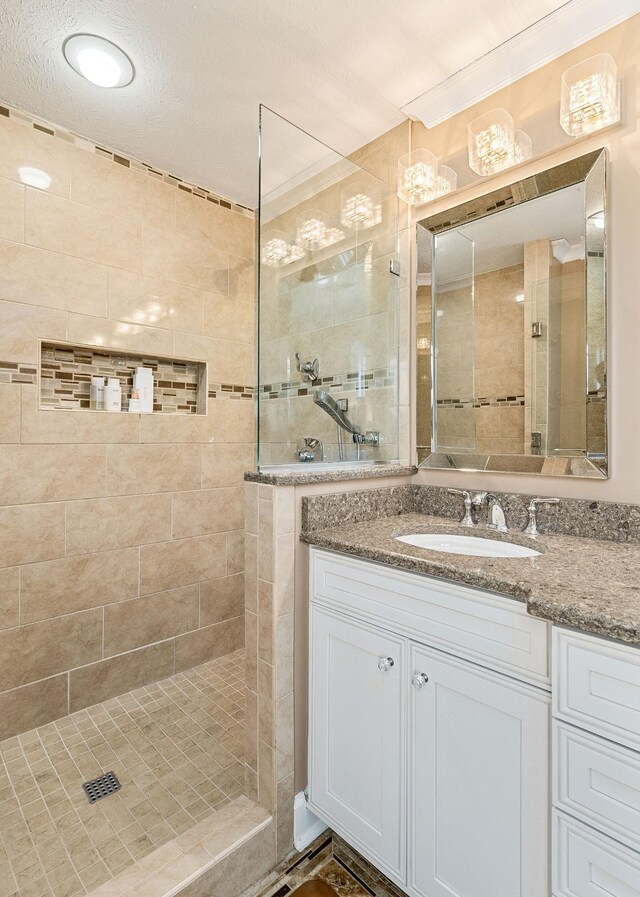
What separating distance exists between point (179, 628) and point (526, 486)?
180cm

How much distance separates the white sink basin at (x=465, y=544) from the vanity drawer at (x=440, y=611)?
0.22 meters

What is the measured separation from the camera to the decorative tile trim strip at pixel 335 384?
1.56 metres

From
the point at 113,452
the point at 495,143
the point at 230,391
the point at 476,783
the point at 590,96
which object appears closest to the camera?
the point at 476,783

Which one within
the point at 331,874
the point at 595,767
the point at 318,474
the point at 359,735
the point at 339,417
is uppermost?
the point at 339,417

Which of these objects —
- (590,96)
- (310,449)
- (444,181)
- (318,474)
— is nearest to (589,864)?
(318,474)

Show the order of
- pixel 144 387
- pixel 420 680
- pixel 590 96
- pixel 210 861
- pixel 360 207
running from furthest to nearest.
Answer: pixel 144 387 < pixel 360 207 < pixel 590 96 < pixel 210 861 < pixel 420 680

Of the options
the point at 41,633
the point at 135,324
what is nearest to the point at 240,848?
the point at 41,633

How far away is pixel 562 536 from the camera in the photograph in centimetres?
137

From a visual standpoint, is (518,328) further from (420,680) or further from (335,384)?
(420,680)

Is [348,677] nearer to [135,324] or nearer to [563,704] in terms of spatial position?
[563,704]

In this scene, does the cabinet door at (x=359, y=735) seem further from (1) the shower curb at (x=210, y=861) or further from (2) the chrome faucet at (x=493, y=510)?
(2) the chrome faucet at (x=493, y=510)

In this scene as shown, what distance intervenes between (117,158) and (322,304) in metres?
1.30

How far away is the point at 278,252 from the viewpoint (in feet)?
5.18

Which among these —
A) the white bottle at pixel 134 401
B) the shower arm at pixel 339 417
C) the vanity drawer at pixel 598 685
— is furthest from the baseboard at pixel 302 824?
the white bottle at pixel 134 401
